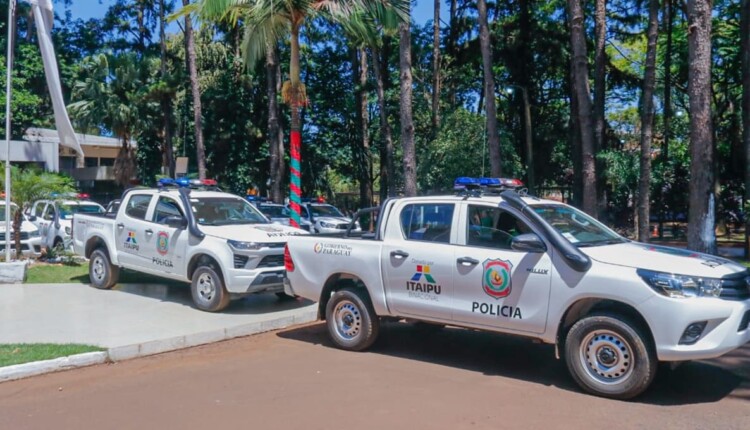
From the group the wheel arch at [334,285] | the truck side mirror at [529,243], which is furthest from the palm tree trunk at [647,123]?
the truck side mirror at [529,243]

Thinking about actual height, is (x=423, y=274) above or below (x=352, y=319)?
above

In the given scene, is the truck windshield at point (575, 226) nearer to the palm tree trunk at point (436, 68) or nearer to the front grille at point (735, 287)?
the front grille at point (735, 287)

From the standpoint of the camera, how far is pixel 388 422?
222 inches

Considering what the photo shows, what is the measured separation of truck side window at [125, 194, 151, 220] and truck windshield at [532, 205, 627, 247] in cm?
716

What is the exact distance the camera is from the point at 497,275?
690 cm

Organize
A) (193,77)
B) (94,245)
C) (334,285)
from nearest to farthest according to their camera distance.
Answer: (334,285), (94,245), (193,77)

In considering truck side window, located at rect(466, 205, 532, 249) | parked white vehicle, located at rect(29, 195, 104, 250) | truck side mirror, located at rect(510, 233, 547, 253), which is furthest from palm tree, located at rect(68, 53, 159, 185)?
truck side mirror, located at rect(510, 233, 547, 253)

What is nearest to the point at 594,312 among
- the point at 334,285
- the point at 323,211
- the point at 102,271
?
the point at 334,285

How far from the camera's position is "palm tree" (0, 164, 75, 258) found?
14344 mm

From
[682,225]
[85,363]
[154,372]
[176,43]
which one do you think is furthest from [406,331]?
[176,43]

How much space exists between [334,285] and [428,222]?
1540 millimetres

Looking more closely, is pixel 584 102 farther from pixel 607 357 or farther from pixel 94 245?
pixel 607 357

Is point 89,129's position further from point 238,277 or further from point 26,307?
point 238,277

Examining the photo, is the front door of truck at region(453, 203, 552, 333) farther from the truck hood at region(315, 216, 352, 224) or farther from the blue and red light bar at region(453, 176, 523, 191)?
the truck hood at region(315, 216, 352, 224)
